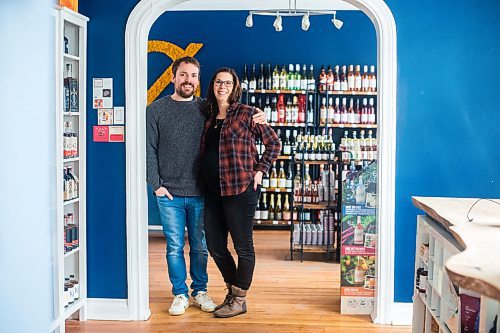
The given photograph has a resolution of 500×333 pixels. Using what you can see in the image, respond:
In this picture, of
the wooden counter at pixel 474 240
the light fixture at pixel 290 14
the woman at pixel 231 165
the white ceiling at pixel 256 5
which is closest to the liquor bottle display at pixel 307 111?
the white ceiling at pixel 256 5

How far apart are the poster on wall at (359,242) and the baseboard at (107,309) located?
157cm

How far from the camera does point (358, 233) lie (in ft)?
17.2

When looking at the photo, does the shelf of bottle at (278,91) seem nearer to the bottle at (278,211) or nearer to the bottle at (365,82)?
the bottle at (365,82)

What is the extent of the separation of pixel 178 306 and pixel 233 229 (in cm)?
74

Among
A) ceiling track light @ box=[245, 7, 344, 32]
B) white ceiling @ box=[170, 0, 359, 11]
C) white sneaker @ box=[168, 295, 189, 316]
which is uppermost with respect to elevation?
white ceiling @ box=[170, 0, 359, 11]

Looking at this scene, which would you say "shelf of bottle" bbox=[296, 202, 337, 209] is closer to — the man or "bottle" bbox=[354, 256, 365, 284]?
"bottle" bbox=[354, 256, 365, 284]

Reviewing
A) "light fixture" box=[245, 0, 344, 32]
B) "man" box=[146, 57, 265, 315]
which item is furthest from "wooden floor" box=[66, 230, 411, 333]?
"light fixture" box=[245, 0, 344, 32]

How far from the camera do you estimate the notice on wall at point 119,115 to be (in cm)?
495

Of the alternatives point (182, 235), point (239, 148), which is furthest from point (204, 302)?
point (239, 148)

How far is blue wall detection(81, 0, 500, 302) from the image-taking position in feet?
15.8

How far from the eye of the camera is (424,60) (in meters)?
4.84

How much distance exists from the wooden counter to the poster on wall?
1.27 metres

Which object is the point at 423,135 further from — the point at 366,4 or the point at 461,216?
the point at 461,216

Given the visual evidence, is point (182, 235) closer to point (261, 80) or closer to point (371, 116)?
point (261, 80)
